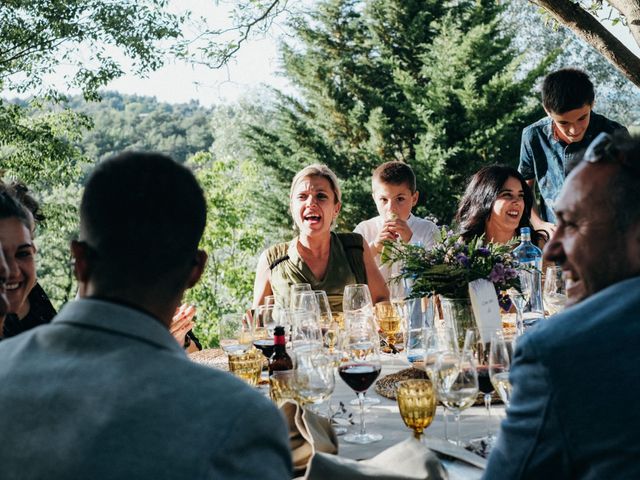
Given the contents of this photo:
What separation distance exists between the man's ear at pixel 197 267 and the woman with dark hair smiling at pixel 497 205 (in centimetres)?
318

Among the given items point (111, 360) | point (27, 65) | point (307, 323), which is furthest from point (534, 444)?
point (27, 65)

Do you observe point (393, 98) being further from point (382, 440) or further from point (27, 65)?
point (382, 440)

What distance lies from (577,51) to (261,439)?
27.1 meters

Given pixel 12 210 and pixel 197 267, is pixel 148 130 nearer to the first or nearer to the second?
pixel 12 210

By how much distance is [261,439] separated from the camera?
3.04ft

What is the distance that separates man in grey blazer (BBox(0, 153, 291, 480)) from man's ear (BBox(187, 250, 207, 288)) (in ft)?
0.24

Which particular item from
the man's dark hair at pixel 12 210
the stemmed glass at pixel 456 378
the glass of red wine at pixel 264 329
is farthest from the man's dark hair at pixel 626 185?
the man's dark hair at pixel 12 210

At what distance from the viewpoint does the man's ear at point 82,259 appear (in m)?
1.06

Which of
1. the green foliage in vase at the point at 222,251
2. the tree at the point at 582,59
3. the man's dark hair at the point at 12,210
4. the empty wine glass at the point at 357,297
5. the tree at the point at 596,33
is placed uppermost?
the tree at the point at 582,59

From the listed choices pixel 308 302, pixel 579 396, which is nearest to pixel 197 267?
pixel 579 396

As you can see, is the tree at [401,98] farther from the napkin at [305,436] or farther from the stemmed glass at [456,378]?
the napkin at [305,436]

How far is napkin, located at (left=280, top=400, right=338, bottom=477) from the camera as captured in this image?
1.47m

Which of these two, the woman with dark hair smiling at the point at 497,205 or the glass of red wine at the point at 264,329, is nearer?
the glass of red wine at the point at 264,329

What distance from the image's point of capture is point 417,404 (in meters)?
1.72
